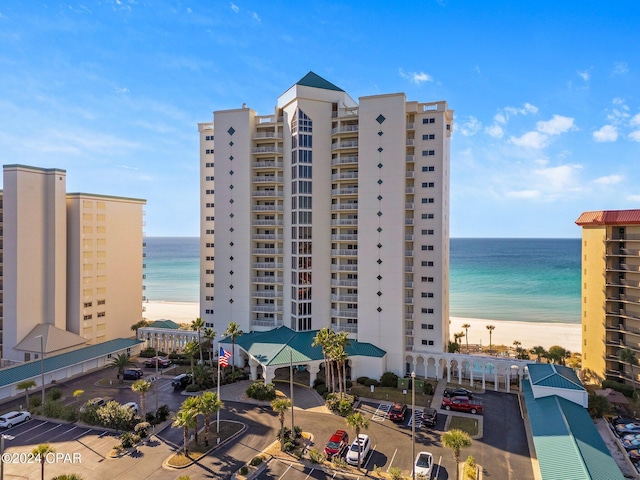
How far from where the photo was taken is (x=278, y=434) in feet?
115

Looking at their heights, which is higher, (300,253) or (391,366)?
(300,253)

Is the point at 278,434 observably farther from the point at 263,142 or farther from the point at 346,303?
the point at 263,142

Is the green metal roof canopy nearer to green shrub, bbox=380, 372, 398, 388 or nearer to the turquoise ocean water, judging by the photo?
green shrub, bbox=380, 372, 398, 388

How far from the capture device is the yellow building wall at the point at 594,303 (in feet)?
156

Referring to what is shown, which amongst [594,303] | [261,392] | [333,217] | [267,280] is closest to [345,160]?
[333,217]

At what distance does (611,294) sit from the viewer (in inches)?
1877

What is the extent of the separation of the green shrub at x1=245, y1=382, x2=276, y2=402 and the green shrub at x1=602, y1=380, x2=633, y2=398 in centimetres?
3719

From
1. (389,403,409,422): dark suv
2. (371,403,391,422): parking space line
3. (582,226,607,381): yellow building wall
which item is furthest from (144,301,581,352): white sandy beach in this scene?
(389,403,409,422): dark suv

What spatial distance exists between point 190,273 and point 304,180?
156827mm

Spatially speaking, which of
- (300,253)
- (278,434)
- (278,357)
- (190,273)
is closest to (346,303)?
(300,253)

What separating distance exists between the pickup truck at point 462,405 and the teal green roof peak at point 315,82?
42573 millimetres

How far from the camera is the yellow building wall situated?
4753 cm

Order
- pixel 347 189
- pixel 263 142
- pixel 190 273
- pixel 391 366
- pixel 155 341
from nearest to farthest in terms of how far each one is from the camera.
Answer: pixel 391 366 → pixel 347 189 → pixel 263 142 → pixel 155 341 → pixel 190 273

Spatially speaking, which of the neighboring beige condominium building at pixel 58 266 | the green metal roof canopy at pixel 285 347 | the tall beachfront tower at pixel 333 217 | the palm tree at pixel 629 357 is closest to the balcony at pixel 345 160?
the tall beachfront tower at pixel 333 217
